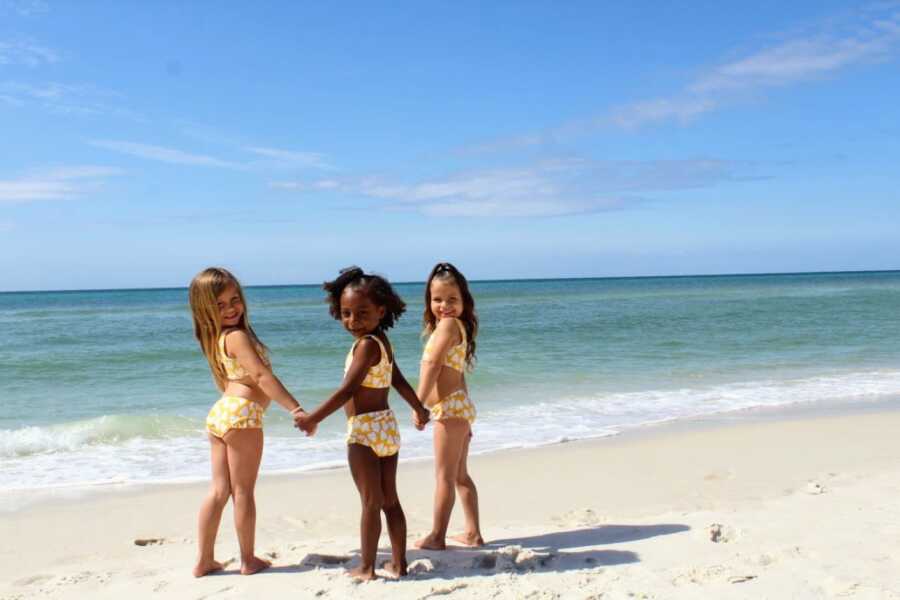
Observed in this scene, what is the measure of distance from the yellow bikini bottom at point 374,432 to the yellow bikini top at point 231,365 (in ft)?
1.89

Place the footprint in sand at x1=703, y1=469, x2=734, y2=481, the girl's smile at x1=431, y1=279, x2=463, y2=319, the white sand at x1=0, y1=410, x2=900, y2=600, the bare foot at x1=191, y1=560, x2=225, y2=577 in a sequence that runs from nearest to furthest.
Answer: the white sand at x1=0, y1=410, x2=900, y2=600, the bare foot at x1=191, y1=560, x2=225, y2=577, the girl's smile at x1=431, y1=279, x2=463, y2=319, the footprint in sand at x1=703, y1=469, x2=734, y2=481

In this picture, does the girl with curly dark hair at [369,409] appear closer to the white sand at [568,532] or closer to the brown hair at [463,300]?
the white sand at [568,532]

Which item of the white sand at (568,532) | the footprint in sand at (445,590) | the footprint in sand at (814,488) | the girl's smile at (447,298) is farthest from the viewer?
the footprint in sand at (814,488)

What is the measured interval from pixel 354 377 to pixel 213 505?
1023mm

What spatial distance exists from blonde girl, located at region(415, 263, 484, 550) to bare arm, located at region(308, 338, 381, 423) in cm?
51

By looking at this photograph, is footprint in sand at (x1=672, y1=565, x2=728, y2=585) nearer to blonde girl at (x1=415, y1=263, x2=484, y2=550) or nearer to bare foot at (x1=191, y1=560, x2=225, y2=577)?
blonde girl at (x1=415, y1=263, x2=484, y2=550)

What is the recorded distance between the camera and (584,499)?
17.4 ft

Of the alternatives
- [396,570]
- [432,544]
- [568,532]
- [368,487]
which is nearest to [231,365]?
[368,487]

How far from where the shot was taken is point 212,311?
3580mm

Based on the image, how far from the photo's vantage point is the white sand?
3492 mm

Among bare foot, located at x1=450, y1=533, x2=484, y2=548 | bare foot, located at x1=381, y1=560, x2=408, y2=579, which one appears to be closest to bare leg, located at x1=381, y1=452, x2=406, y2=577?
bare foot, located at x1=381, y1=560, x2=408, y2=579

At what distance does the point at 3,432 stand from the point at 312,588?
6.45m

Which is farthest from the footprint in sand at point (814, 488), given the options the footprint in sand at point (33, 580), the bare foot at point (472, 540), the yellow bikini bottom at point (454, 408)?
the footprint in sand at point (33, 580)

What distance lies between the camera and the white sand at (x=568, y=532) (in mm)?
3492
